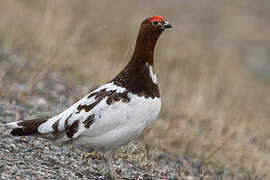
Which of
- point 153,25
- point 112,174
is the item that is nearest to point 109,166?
point 112,174

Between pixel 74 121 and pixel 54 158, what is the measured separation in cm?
64

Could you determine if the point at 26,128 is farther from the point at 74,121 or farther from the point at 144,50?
the point at 144,50

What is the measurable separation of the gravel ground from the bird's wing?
0.26 metres

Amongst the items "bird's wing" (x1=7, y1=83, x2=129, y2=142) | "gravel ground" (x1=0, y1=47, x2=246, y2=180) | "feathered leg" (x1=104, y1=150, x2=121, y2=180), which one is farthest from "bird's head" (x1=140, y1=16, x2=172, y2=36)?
"gravel ground" (x1=0, y1=47, x2=246, y2=180)

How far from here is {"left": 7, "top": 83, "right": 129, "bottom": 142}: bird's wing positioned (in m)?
4.23

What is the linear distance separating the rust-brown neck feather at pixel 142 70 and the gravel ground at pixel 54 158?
2.51 feet

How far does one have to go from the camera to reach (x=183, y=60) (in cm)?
1367

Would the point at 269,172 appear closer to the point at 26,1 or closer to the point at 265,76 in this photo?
the point at 26,1

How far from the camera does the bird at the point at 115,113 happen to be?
412cm

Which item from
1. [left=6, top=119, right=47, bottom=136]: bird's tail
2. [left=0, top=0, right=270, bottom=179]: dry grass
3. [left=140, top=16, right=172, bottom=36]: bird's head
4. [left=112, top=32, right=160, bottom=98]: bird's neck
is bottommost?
[left=0, top=0, right=270, bottom=179]: dry grass

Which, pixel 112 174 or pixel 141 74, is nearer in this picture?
pixel 141 74

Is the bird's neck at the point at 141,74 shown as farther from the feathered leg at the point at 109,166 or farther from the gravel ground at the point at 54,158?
the gravel ground at the point at 54,158

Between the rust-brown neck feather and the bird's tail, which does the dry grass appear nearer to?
the rust-brown neck feather

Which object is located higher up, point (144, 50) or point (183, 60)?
point (144, 50)
